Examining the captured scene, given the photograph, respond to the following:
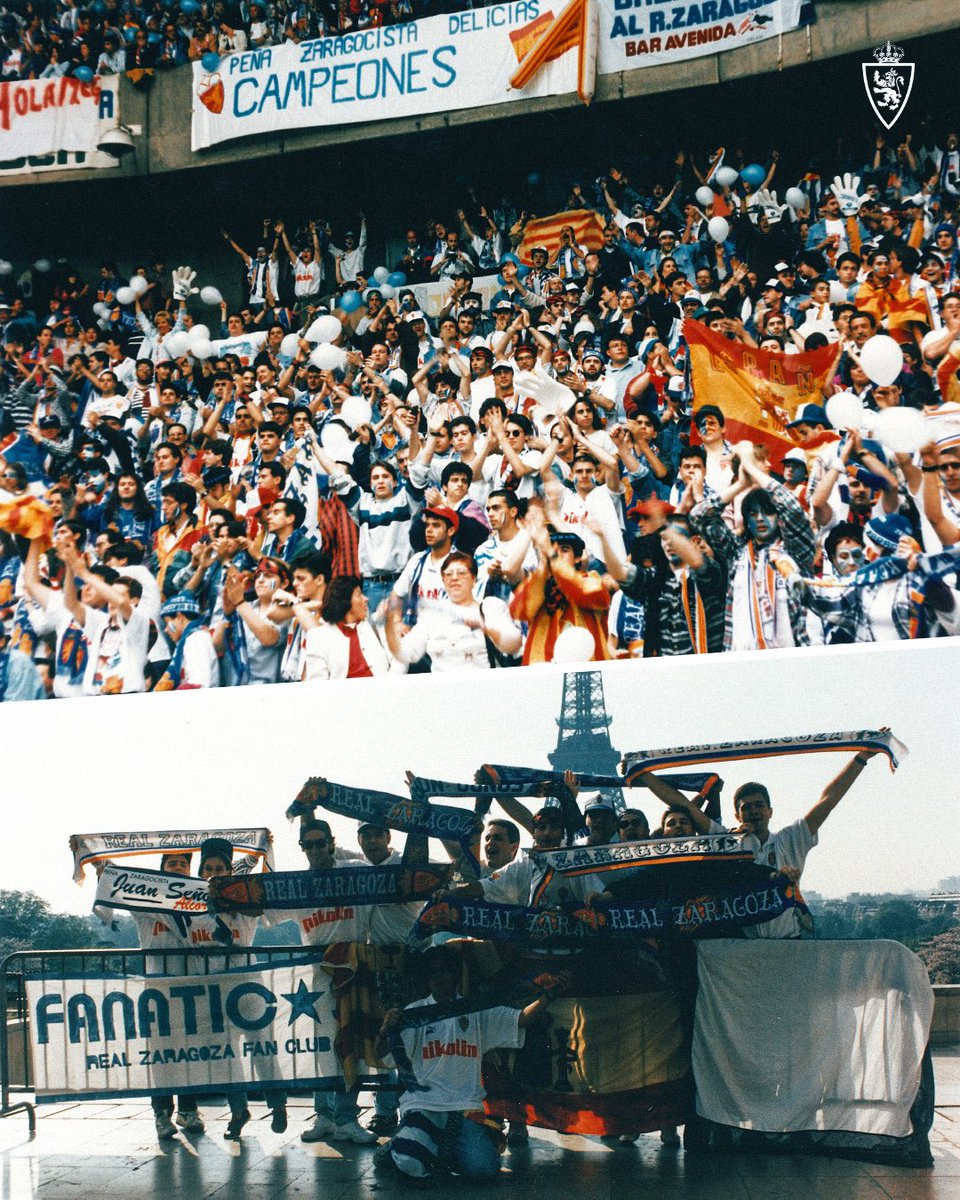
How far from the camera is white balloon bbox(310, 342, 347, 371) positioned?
1000 centimetres

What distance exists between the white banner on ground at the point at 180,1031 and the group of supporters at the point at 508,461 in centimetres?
185

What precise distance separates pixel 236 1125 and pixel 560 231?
324 inches

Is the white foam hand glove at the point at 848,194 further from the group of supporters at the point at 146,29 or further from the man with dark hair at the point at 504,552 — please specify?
the man with dark hair at the point at 504,552

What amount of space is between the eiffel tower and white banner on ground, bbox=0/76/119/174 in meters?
9.82

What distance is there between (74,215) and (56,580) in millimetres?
7380

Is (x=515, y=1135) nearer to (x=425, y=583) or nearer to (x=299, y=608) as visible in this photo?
(x=425, y=583)

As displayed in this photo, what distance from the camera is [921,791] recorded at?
5984mm

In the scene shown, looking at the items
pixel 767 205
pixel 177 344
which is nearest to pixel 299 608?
pixel 177 344

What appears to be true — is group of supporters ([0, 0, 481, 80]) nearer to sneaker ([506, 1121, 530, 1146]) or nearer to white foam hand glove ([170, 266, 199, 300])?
white foam hand glove ([170, 266, 199, 300])

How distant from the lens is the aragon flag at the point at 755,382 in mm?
8156

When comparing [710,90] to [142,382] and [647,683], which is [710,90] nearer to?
[142,382]

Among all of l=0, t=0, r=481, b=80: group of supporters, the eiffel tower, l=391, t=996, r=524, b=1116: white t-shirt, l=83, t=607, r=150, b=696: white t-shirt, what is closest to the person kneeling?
l=391, t=996, r=524, b=1116: white t-shirt

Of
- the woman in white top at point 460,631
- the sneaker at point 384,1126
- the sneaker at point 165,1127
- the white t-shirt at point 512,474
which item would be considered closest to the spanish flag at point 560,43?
the white t-shirt at point 512,474

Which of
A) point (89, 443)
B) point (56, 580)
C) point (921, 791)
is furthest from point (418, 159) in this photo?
point (921, 791)
